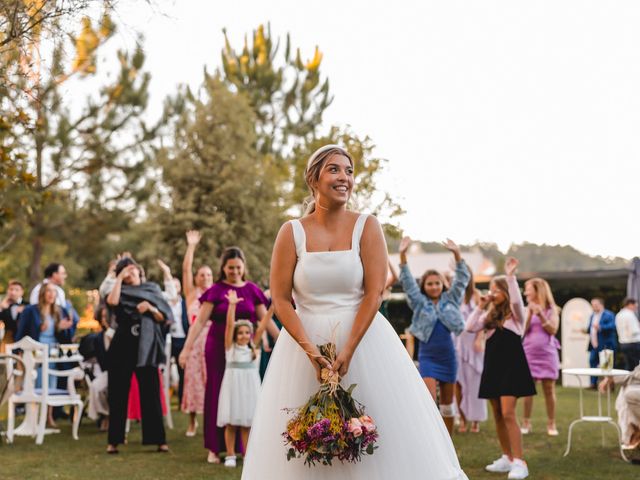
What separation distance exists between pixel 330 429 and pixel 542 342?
27.9 feet

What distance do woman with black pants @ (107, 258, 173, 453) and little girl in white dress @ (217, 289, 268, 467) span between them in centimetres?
120

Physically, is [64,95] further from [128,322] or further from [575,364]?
[575,364]

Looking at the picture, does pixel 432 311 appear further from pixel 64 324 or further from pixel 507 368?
pixel 64 324

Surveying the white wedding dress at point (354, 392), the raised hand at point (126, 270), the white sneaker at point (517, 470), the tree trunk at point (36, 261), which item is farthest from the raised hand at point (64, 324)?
the tree trunk at point (36, 261)

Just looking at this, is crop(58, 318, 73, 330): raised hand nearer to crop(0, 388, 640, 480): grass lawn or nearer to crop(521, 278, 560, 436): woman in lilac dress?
crop(0, 388, 640, 480): grass lawn

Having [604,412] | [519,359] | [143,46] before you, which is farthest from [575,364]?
[143,46]

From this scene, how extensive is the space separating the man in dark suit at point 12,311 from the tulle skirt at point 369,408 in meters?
10.8

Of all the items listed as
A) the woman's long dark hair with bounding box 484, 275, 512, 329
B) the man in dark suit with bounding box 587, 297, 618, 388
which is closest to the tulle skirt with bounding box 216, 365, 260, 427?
the woman's long dark hair with bounding box 484, 275, 512, 329

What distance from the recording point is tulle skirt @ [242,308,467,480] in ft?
14.4

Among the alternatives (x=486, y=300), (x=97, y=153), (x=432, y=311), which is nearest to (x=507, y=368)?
(x=486, y=300)

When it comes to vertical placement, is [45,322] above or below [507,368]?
above

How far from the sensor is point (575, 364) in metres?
22.5

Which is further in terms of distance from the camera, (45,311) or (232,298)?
(45,311)

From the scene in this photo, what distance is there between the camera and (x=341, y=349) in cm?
450
